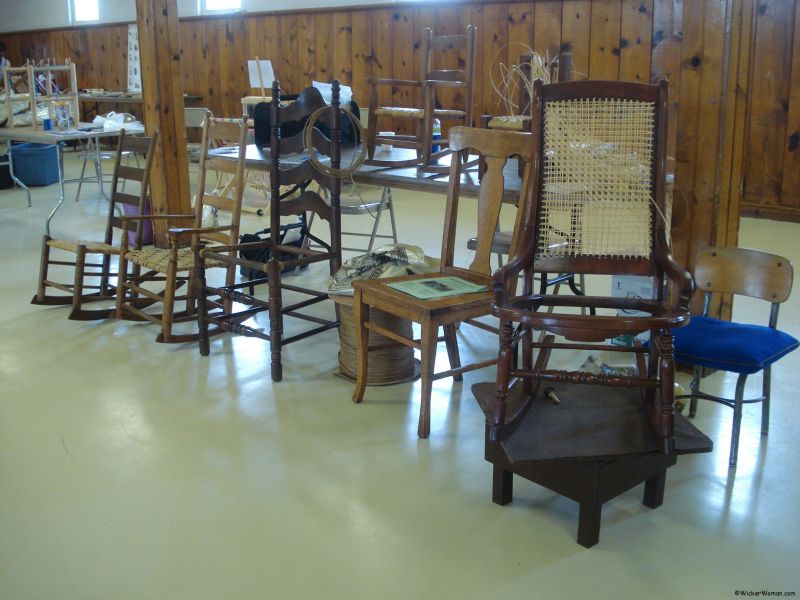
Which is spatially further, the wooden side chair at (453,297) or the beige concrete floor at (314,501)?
the wooden side chair at (453,297)

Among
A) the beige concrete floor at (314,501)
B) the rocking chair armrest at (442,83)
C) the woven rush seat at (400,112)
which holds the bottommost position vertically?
the beige concrete floor at (314,501)

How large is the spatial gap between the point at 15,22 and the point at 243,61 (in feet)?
17.2

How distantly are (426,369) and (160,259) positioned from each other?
177 cm

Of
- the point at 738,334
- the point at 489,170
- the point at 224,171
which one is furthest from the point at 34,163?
the point at 738,334

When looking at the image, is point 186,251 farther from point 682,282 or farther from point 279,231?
point 682,282

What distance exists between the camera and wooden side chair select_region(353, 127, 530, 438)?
2.92 metres

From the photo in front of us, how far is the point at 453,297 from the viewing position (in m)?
2.98

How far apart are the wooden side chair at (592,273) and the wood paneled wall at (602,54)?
2.75 feet

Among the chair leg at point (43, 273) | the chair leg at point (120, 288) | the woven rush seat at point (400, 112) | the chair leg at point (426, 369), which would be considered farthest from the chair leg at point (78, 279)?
the chair leg at point (426, 369)

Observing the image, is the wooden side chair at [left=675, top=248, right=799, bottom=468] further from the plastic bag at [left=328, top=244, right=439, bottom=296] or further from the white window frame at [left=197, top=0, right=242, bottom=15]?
the white window frame at [left=197, top=0, right=242, bottom=15]

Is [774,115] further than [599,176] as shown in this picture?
Yes

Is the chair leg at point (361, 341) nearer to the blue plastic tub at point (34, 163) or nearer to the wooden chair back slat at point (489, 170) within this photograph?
the wooden chair back slat at point (489, 170)

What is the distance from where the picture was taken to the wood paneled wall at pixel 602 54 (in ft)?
10.9

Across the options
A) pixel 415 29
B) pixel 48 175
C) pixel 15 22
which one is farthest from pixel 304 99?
pixel 15 22
